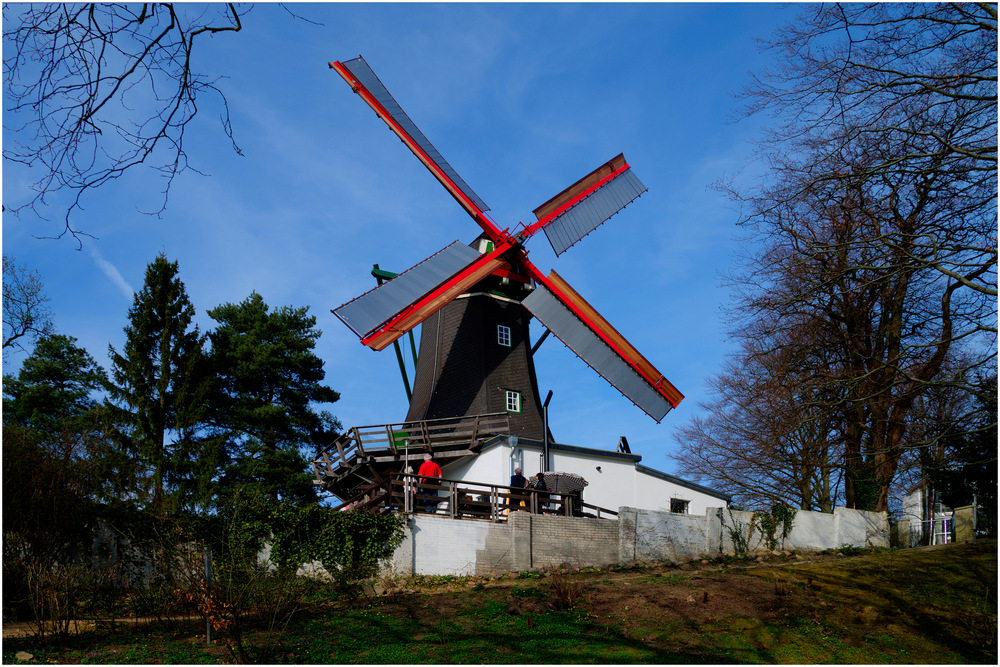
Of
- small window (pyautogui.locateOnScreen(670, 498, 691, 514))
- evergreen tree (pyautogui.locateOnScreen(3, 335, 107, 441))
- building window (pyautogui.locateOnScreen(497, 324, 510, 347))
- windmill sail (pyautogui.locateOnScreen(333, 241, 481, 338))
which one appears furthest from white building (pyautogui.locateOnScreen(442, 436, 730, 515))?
evergreen tree (pyautogui.locateOnScreen(3, 335, 107, 441))

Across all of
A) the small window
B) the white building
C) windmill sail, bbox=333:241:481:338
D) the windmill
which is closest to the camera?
windmill sail, bbox=333:241:481:338

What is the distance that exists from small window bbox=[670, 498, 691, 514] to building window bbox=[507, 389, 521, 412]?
5455 mm

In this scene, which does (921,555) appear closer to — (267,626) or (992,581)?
(992,581)

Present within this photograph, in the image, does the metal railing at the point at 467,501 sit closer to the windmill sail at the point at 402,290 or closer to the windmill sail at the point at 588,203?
the windmill sail at the point at 402,290

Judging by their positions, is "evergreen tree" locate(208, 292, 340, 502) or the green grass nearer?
the green grass

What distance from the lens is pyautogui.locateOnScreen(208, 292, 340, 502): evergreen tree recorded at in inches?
1115

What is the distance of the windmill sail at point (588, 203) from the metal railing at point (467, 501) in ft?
28.5

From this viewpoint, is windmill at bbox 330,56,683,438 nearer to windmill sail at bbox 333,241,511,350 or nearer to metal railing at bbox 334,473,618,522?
windmill sail at bbox 333,241,511,350

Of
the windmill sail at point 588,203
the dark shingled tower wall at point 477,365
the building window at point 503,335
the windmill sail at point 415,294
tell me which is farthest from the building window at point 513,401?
the windmill sail at point 588,203

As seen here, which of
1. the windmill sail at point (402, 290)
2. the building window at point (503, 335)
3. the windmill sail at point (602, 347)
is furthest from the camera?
the building window at point (503, 335)

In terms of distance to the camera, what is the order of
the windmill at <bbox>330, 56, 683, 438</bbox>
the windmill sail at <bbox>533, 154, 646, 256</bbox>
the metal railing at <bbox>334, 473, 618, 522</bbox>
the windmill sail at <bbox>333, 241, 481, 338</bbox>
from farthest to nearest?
1. the windmill sail at <bbox>533, 154, 646, 256</bbox>
2. the windmill at <bbox>330, 56, 683, 438</bbox>
3. the windmill sail at <bbox>333, 241, 481, 338</bbox>
4. the metal railing at <bbox>334, 473, 618, 522</bbox>

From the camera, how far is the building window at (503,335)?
25.0 metres

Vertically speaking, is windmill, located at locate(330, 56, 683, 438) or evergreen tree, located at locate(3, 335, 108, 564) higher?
windmill, located at locate(330, 56, 683, 438)

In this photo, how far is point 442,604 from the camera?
14.9 metres
